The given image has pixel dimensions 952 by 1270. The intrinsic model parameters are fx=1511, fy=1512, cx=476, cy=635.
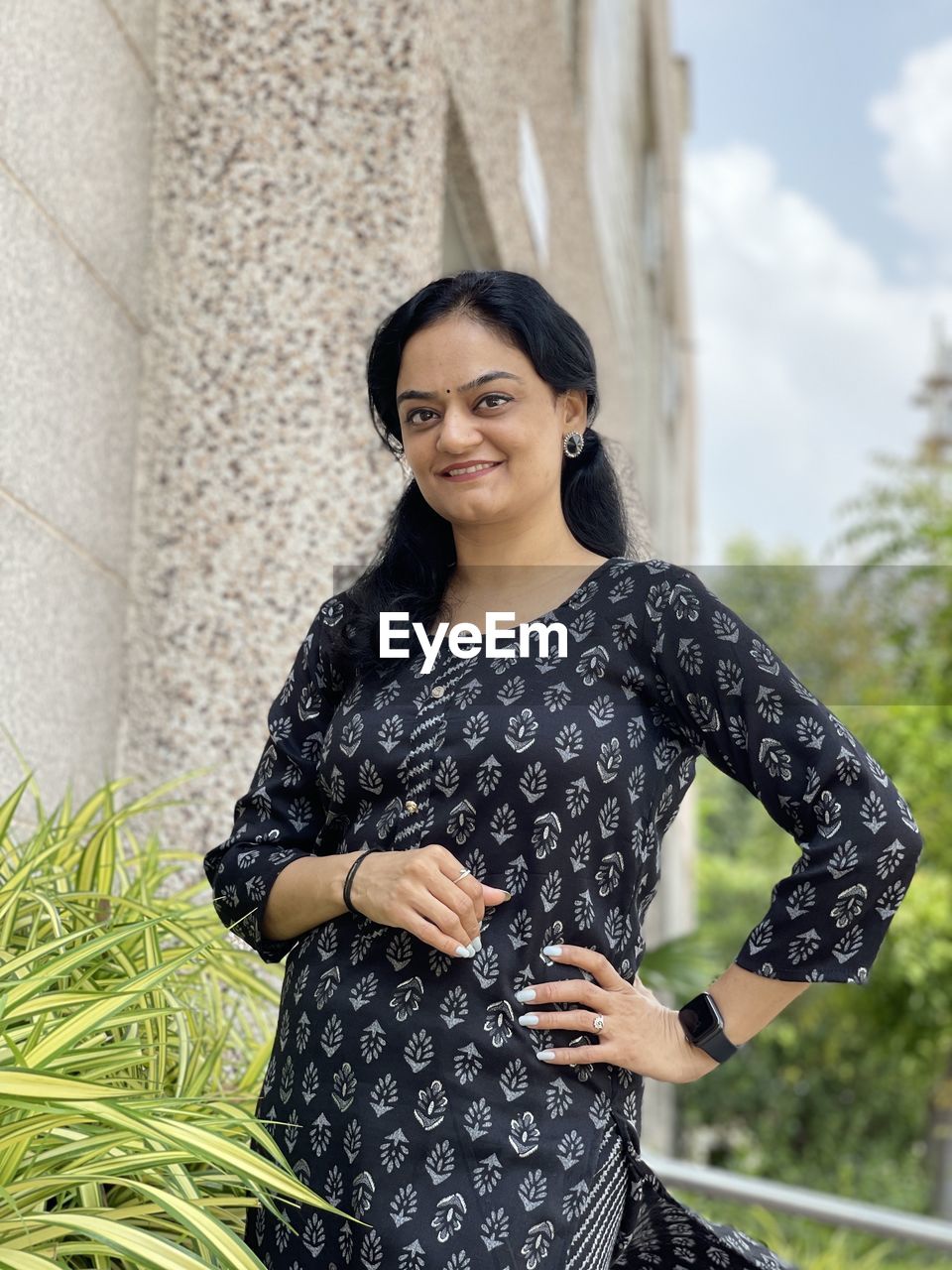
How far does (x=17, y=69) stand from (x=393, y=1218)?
205 centimetres

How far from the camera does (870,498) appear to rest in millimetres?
12109

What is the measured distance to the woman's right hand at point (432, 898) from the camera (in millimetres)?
1607

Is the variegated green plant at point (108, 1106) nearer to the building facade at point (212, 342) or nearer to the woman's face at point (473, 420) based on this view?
the woman's face at point (473, 420)

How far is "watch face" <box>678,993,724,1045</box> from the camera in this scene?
172 cm

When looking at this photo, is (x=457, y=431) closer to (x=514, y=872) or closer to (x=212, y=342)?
(x=514, y=872)

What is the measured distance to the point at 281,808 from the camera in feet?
6.24

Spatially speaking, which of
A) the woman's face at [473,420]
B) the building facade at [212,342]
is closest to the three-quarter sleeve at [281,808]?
the woman's face at [473,420]

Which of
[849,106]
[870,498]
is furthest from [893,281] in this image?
[870,498]

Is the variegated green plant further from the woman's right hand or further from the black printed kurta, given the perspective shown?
the woman's right hand

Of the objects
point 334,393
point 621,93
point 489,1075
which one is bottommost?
point 489,1075

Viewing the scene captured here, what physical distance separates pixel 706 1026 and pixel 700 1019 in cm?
1

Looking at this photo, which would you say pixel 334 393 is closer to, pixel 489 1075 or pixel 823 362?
pixel 489 1075

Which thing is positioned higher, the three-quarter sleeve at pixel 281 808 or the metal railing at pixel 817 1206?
the three-quarter sleeve at pixel 281 808

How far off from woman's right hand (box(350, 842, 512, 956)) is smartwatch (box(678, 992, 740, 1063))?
10.7 inches
